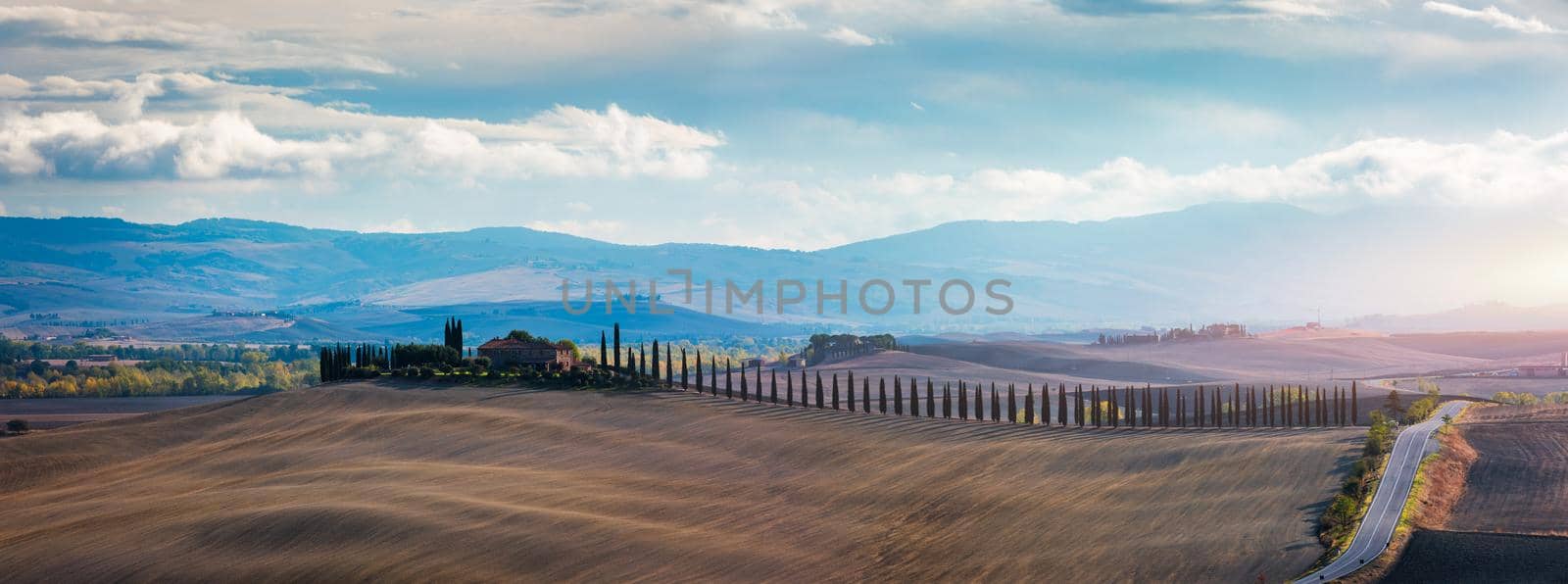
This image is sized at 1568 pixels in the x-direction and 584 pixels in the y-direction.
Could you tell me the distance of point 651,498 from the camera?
2798 inches

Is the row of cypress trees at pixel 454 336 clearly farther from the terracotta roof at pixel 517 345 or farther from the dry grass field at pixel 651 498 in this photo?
the dry grass field at pixel 651 498

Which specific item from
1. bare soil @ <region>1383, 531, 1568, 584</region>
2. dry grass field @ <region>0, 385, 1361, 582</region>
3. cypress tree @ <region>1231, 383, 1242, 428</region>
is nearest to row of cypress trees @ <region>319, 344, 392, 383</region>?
dry grass field @ <region>0, 385, 1361, 582</region>

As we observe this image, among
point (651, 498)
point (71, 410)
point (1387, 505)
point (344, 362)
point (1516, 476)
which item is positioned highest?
point (344, 362)

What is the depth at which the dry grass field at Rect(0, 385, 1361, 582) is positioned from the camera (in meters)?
57.5

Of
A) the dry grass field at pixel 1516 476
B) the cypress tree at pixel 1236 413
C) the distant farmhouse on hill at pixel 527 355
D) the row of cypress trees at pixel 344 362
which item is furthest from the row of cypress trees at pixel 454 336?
the dry grass field at pixel 1516 476

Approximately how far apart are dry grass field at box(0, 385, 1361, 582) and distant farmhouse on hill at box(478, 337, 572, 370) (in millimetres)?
14368

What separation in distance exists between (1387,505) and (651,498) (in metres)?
33.6

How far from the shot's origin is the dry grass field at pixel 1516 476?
2260 inches

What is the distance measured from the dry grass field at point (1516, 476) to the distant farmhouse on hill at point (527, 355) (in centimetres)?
6655

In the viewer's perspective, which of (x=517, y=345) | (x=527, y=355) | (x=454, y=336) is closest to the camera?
(x=527, y=355)

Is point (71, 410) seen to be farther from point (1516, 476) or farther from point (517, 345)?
point (1516, 476)

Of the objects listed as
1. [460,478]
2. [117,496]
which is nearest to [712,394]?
[460,478]

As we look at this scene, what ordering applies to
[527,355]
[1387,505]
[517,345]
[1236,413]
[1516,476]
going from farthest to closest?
1. [517,345]
2. [527,355]
3. [1236,413]
4. [1516,476]
5. [1387,505]

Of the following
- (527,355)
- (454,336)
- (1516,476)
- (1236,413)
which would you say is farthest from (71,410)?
(1516,476)
